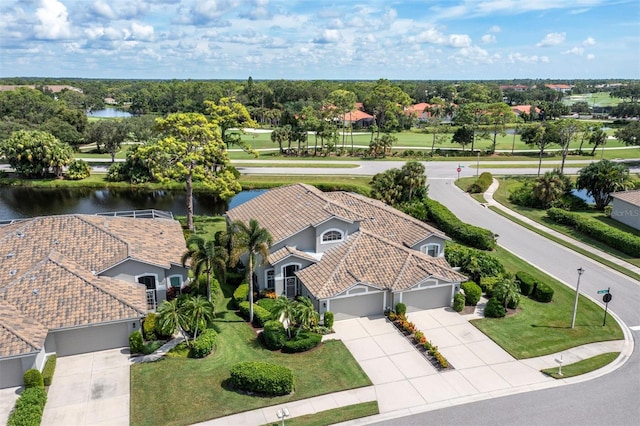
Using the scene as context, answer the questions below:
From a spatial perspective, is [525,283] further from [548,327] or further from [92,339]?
[92,339]

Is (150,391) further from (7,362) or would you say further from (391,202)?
(391,202)

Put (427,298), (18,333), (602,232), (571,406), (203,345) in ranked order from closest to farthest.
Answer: (571,406), (18,333), (203,345), (427,298), (602,232)

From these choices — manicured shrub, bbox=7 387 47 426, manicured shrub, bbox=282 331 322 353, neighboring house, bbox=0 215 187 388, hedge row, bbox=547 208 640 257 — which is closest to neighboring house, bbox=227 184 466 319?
manicured shrub, bbox=282 331 322 353

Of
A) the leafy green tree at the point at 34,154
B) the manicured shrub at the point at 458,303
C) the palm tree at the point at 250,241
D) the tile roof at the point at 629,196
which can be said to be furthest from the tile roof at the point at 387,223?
the leafy green tree at the point at 34,154

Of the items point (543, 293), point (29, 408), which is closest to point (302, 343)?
point (29, 408)

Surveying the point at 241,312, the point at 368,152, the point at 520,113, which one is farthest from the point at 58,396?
the point at 520,113

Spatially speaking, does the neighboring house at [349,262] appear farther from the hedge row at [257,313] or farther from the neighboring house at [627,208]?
the neighboring house at [627,208]
